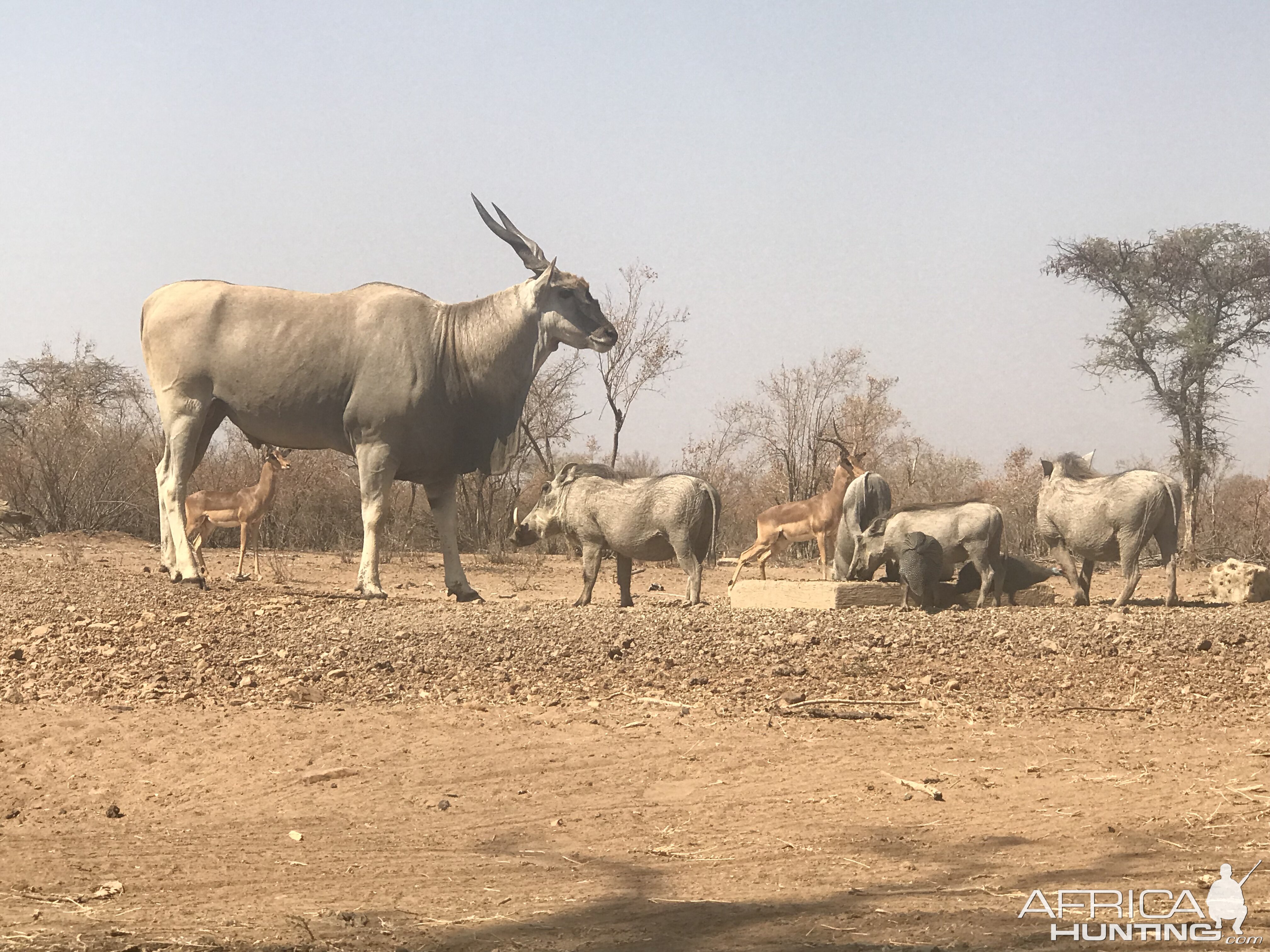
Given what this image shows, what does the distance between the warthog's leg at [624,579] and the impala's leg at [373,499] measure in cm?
148

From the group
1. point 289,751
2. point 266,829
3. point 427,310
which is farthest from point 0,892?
point 427,310

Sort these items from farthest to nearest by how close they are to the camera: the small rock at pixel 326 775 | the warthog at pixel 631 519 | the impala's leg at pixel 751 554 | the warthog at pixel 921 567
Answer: the impala's leg at pixel 751 554 → the warthog at pixel 631 519 → the warthog at pixel 921 567 → the small rock at pixel 326 775

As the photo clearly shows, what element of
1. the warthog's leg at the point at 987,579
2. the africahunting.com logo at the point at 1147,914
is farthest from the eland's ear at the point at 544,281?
the africahunting.com logo at the point at 1147,914

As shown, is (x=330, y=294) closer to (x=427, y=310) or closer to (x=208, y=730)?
(x=427, y=310)

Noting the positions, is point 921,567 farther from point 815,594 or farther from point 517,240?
point 517,240

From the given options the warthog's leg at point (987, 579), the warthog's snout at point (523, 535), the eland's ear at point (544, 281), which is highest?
the eland's ear at point (544, 281)

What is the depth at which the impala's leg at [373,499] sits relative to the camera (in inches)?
434

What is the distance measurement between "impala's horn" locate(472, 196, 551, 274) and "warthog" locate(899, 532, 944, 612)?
419cm

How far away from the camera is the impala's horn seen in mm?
11859

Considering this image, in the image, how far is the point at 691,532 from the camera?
10656 mm

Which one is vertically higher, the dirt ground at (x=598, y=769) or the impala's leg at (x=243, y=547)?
the impala's leg at (x=243, y=547)

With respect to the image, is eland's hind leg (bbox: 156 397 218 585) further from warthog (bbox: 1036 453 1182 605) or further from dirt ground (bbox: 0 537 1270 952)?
warthog (bbox: 1036 453 1182 605)

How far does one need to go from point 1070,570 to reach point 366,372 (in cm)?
658

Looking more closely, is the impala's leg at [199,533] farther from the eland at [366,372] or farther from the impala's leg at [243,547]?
the eland at [366,372]
